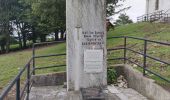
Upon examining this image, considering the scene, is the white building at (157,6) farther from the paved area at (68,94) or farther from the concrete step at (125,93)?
the paved area at (68,94)

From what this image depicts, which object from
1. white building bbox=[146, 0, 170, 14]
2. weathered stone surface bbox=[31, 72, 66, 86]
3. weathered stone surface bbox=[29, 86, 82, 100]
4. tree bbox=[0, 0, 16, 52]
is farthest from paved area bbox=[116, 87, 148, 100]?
tree bbox=[0, 0, 16, 52]

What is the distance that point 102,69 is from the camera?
8406 millimetres

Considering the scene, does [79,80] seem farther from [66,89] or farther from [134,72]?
[134,72]

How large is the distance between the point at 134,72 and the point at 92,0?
7.46ft

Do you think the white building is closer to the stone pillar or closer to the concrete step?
the concrete step

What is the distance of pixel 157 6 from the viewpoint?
38906 mm

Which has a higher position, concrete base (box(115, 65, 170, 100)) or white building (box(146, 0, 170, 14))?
white building (box(146, 0, 170, 14))

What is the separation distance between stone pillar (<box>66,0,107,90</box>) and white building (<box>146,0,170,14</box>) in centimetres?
2746

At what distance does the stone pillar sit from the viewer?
8.17 m

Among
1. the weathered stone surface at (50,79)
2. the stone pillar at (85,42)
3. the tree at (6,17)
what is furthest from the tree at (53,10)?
the tree at (6,17)

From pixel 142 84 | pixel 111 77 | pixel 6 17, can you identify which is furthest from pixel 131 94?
pixel 6 17

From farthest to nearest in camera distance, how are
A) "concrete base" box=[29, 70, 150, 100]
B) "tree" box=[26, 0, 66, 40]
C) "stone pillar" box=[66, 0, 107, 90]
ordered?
"tree" box=[26, 0, 66, 40], "stone pillar" box=[66, 0, 107, 90], "concrete base" box=[29, 70, 150, 100]

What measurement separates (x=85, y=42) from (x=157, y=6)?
1270 inches

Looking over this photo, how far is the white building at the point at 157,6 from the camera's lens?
3516 cm
